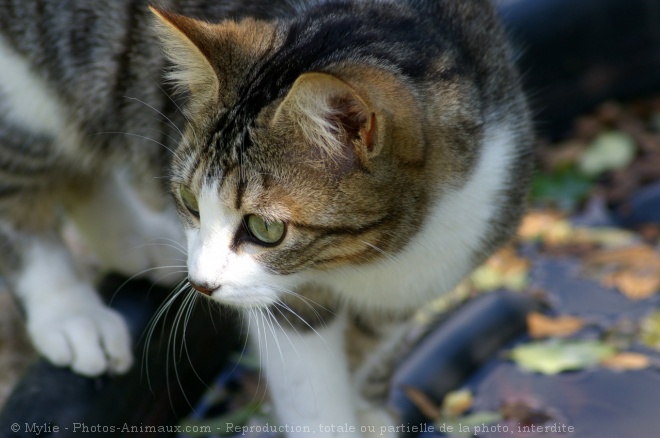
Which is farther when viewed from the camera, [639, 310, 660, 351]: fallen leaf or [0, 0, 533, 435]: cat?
[639, 310, 660, 351]: fallen leaf

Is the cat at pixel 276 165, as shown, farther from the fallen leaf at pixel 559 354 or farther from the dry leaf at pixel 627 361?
the dry leaf at pixel 627 361

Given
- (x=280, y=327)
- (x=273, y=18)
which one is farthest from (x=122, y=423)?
(x=273, y=18)

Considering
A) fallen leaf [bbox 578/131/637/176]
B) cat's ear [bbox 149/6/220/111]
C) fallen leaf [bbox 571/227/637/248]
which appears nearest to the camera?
cat's ear [bbox 149/6/220/111]

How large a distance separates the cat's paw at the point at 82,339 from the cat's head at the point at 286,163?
0.47 meters

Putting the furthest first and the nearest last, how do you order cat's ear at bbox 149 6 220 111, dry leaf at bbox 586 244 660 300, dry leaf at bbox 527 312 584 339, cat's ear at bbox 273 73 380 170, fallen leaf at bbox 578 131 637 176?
fallen leaf at bbox 578 131 637 176 → dry leaf at bbox 586 244 660 300 → dry leaf at bbox 527 312 584 339 → cat's ear at bbox 149 6 220 111 → cat's ear at bbox 273 73 380 170

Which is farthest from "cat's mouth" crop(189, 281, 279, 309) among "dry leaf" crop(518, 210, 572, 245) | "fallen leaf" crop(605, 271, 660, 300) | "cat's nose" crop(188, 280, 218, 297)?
"dry leaf" crop(518, 210, 572, 245)

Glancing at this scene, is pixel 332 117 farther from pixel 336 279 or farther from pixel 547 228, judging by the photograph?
pixel 547 228

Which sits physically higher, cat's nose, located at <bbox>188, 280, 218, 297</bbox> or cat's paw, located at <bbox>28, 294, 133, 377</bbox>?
cat's nose, located at <bbox>188, 280, 218, 297</bbox>

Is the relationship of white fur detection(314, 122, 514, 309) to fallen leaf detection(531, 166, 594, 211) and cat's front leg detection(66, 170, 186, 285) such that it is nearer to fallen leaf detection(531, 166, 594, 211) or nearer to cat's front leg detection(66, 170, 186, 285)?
cat's front leg detection(66, 170, 186, 285)

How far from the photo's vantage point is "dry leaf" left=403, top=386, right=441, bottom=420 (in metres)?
1.82

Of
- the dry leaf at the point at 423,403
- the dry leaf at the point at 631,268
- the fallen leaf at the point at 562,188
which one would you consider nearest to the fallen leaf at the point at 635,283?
the dry leaf at the point at 631,268

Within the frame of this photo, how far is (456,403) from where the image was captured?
72.6 inches

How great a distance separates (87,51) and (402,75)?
72 cm

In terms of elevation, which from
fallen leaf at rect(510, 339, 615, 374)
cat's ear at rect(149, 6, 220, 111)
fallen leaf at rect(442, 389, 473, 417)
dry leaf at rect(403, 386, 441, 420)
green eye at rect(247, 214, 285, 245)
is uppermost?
cat's ear at rect(149, 6, 220, 111)
